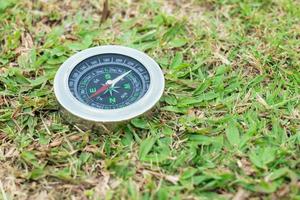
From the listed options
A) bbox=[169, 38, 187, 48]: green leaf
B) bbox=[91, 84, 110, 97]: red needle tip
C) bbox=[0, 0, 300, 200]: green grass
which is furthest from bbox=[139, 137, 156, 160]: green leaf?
bbox=[169, 38, 187, 48]: green leaf

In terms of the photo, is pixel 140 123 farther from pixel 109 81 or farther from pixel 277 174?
pixel 277 174

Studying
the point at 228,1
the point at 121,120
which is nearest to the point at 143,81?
the point at 121,120

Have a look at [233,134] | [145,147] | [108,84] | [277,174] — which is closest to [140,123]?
[145,147]

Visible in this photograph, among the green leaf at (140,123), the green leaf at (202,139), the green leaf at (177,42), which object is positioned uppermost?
the green leaf at (177,42)

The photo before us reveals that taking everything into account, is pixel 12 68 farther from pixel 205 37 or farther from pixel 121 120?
pixel 205 37

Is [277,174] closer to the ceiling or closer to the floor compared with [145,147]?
closer to the ceiling

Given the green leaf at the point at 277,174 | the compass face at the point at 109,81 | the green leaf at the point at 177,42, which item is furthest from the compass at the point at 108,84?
the green leaf at the point at 277,174

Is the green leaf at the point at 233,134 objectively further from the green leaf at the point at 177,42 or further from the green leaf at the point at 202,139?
the green leaf at the point at 177,42
